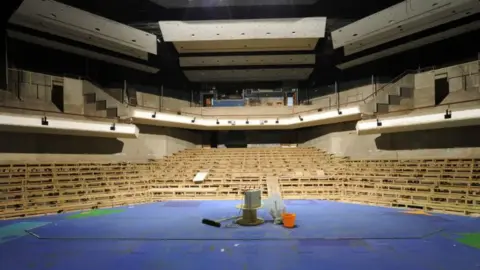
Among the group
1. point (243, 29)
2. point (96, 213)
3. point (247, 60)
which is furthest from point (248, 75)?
point (96, 213)

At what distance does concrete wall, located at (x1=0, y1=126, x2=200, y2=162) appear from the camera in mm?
13039

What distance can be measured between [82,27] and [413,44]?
18.6 metres

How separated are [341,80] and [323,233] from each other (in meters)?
17.0

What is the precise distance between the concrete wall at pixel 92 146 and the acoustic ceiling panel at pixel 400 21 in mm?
12476

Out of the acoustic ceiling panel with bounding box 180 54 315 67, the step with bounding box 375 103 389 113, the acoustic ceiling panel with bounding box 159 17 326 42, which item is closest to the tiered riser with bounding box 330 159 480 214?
the step with bounding box 375 103 389 113

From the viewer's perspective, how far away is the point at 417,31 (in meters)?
15.0

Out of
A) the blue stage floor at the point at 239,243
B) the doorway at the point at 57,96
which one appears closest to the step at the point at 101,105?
the doorway at the point at 57,96

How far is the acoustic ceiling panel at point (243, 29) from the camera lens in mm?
15648

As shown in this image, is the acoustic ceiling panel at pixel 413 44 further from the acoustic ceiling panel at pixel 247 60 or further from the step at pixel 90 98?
the step at pixel 90 98

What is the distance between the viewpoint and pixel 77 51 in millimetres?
17359

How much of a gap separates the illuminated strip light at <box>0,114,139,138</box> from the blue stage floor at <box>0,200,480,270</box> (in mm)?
4670

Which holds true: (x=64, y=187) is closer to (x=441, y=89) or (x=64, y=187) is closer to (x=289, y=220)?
Result: (x=289, y=220)

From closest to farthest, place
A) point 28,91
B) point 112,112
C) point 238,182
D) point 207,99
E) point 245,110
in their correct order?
point 238,182 → point 28,91 → point 112,112 → point 245,110 → point 207,99

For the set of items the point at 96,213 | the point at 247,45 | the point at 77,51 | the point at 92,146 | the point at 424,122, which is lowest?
the point at 96,213
